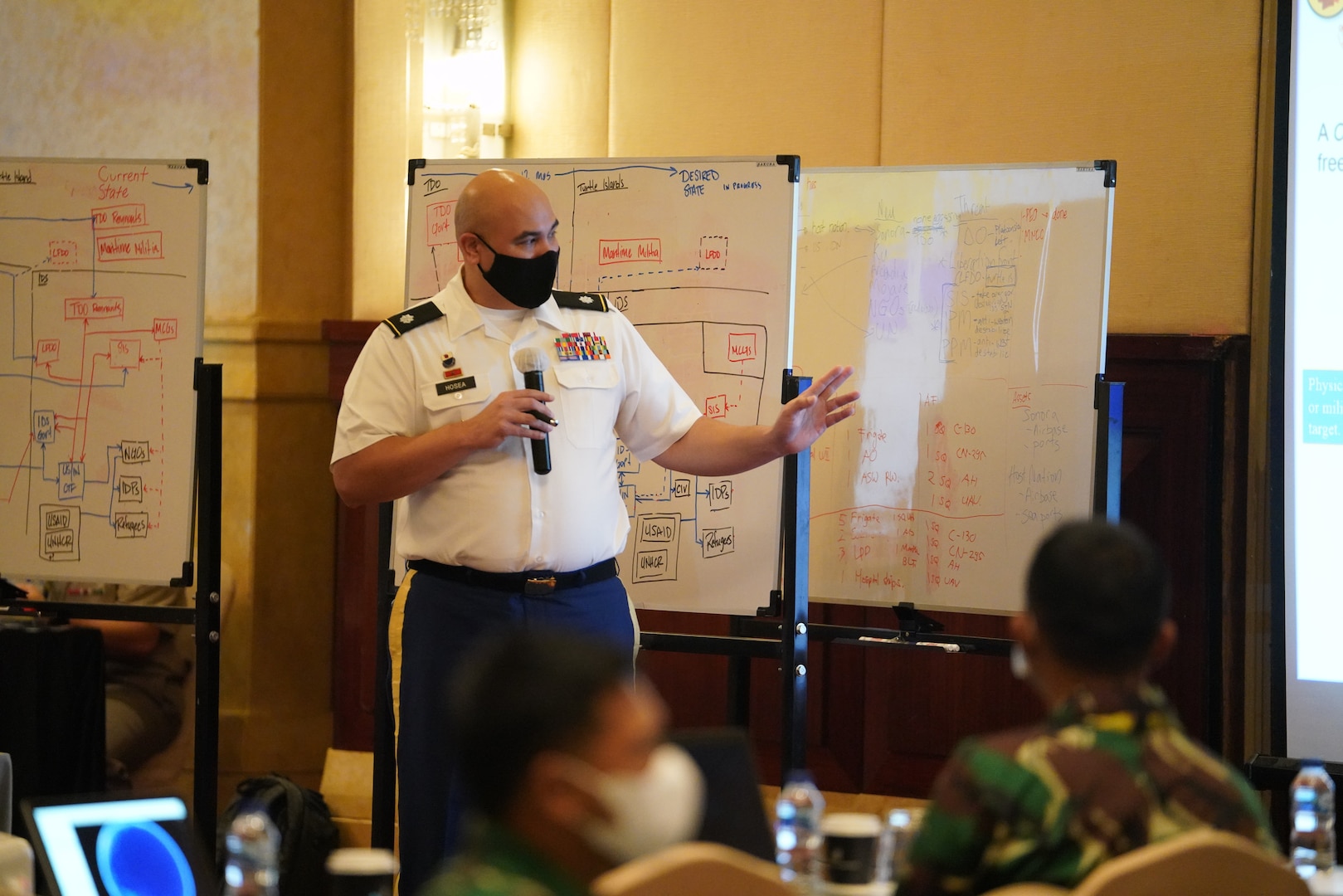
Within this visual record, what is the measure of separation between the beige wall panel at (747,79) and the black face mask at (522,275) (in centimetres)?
165

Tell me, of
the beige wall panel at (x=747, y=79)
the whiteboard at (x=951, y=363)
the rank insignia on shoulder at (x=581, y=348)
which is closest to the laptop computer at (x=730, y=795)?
the rank insignia on shoulder at (x=581, y=348)

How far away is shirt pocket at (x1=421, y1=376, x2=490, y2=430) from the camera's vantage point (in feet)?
10.2

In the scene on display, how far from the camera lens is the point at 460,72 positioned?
5.01m

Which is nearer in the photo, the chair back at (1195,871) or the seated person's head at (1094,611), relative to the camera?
the chair back at (1195,871)

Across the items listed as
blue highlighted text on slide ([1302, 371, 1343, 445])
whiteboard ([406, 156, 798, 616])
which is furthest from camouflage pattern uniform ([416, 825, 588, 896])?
blue highlighted text on slide ([1302, 371, 1343, 445])

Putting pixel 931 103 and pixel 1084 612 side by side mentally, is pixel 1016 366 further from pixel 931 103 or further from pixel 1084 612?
pixel 1084 612

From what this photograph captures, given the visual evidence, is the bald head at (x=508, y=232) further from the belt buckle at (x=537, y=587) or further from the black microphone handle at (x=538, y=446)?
the belt buckle at (x=537, y=587)

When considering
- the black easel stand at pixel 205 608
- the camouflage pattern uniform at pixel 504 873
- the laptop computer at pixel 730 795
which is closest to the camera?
the camouflage pattern uniform at pixel 504 873

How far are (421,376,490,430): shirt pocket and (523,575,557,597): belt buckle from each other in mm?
395

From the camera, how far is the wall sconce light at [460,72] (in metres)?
4.95

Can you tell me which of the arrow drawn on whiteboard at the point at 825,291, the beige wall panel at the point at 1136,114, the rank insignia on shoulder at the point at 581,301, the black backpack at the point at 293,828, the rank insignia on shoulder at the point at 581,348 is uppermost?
the beige wall panel at the point at 1136,114

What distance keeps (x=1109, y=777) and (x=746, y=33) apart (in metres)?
3.76

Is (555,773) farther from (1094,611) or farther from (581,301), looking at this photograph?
(581,301)

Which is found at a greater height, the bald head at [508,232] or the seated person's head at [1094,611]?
the bald head at [508,232]
